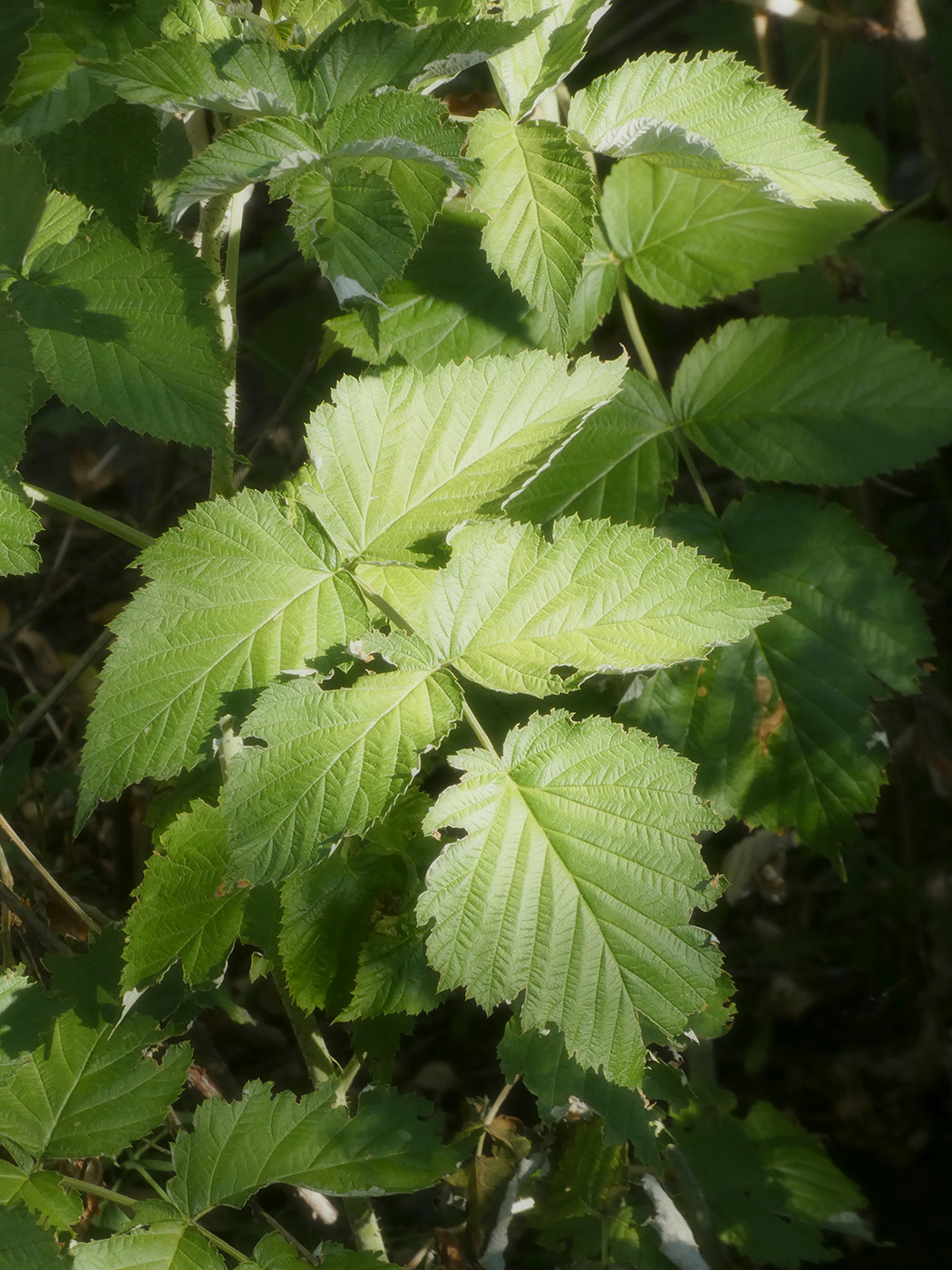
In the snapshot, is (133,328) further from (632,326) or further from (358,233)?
(632,326)

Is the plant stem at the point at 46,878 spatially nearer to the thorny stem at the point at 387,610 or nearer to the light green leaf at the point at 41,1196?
the light green leaf at the point at 41,1196

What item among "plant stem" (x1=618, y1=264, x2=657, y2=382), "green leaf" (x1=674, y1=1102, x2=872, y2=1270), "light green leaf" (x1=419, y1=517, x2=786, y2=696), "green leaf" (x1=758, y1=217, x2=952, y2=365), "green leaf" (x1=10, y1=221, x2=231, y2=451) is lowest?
"green leaf" (x1=674, y1=1102, x2=872, y2=1270)

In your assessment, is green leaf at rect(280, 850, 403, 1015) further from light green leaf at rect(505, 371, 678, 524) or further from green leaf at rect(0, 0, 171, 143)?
green leaf at rect(0, 0, 171, 143)

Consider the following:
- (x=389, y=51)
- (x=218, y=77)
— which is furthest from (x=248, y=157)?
(x=389, y=51)

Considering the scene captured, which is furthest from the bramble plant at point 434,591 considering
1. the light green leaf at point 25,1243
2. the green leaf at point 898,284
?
the green leaf at point 898,284

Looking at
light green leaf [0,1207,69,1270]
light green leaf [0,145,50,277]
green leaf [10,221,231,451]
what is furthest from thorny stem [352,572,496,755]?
light green leaf [0,1207,69,1270]

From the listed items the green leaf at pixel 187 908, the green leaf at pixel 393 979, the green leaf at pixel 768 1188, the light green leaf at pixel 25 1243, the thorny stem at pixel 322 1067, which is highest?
the green leaf at pixel 187 908

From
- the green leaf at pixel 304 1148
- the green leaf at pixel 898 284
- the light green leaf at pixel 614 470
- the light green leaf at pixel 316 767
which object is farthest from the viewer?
the green leaf at pixel 898 284
